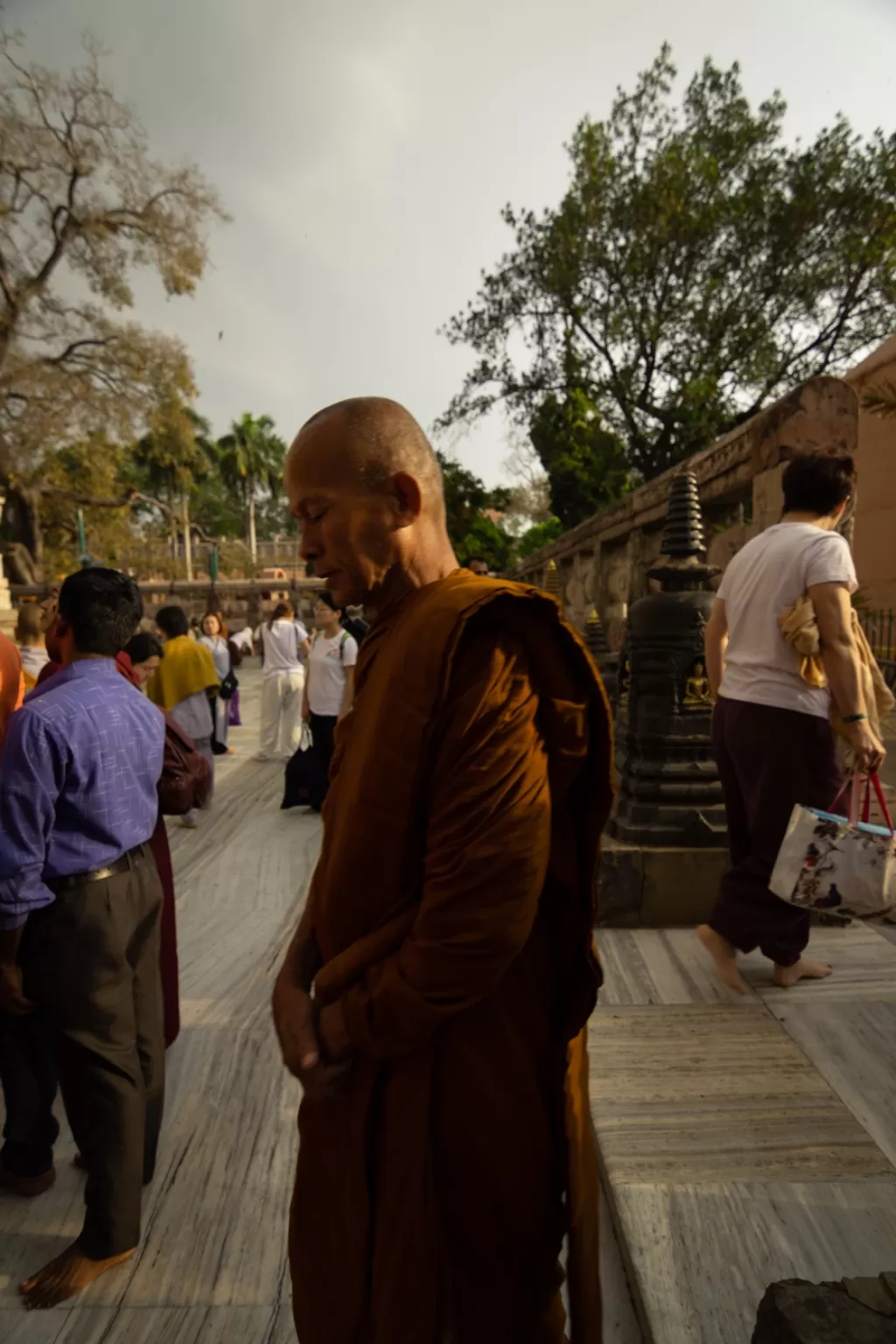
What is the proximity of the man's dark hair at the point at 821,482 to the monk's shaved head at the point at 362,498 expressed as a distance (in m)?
1.77

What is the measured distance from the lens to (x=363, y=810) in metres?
1.03

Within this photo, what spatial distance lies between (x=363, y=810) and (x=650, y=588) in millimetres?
6526

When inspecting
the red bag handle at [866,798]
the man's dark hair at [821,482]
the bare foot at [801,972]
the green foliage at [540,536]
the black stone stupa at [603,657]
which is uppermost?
the green foliage at [540,536]

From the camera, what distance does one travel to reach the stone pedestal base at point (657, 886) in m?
3.16

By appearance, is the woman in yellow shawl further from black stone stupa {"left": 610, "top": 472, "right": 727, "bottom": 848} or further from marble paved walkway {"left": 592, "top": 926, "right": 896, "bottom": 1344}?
marble paved walkway {"left": 592, "top": 926, "right": 896, "bottom": 1344}

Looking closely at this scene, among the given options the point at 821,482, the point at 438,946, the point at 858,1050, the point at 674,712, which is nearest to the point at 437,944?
the point at 438,946

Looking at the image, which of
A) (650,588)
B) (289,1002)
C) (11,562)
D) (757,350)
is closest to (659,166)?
(757,350)

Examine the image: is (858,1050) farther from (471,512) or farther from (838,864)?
(471,512)

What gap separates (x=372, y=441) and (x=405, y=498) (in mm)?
95

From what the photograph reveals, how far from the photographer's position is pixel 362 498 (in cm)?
112

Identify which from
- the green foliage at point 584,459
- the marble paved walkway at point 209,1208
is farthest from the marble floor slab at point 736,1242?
the green foliage at point 584,459

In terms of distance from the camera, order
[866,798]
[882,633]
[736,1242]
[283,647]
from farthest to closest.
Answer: [882,633]
[283,647]
[866,798]
[736,1242]

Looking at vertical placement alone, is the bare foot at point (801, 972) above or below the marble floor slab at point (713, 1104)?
above

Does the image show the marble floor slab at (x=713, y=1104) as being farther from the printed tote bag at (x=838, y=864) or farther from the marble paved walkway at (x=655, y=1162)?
the printed tote bag at (x=838, y=864)
